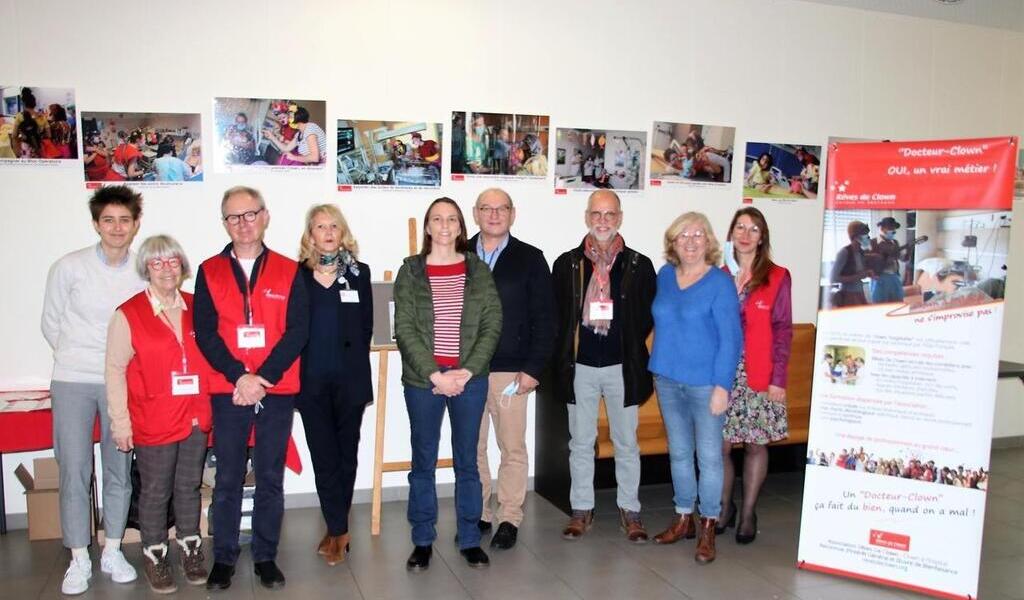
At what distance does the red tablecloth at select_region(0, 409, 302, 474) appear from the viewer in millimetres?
3721

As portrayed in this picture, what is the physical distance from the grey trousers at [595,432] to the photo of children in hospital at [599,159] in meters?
1.51

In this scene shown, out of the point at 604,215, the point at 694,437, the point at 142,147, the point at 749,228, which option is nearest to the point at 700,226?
the point at 749,228

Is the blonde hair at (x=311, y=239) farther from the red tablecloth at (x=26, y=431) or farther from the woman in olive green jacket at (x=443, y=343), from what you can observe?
the red tablecloth at (x=26, y=431)

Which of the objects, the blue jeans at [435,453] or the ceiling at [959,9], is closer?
the blue jeans at [435,453]

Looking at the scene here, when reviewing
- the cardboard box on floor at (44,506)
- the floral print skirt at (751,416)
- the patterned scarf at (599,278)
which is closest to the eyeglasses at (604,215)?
the patterned scarf at (599,278)

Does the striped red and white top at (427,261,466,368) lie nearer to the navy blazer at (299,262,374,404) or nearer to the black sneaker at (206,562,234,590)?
the navy blazer at (299,262,374,404)

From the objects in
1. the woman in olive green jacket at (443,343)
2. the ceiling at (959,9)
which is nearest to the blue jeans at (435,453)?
the woman in olive green jacket at (443,343)

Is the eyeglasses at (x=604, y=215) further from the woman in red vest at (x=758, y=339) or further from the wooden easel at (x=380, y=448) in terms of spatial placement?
the wooden easel at (x=380, y=448)

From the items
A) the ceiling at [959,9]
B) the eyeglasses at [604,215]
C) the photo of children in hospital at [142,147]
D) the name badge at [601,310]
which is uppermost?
the ceiling at [959,9]

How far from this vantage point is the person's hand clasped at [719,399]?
3.60m

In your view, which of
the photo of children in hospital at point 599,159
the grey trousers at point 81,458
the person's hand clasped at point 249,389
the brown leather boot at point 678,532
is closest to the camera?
the person's hand clasped at point 249,389

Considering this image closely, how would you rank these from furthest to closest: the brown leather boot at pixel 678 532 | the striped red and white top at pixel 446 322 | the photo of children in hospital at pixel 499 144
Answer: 1. the photo of children in hospital at pixel 499 144
2. the brown leather boot at pixel 678 532
3. the striped red and white top at pixel 446 322

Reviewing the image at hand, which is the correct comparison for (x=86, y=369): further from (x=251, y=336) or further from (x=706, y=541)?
(x=706, y=541)

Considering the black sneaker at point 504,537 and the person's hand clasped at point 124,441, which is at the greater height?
the person's hand clasped at point 124,441
